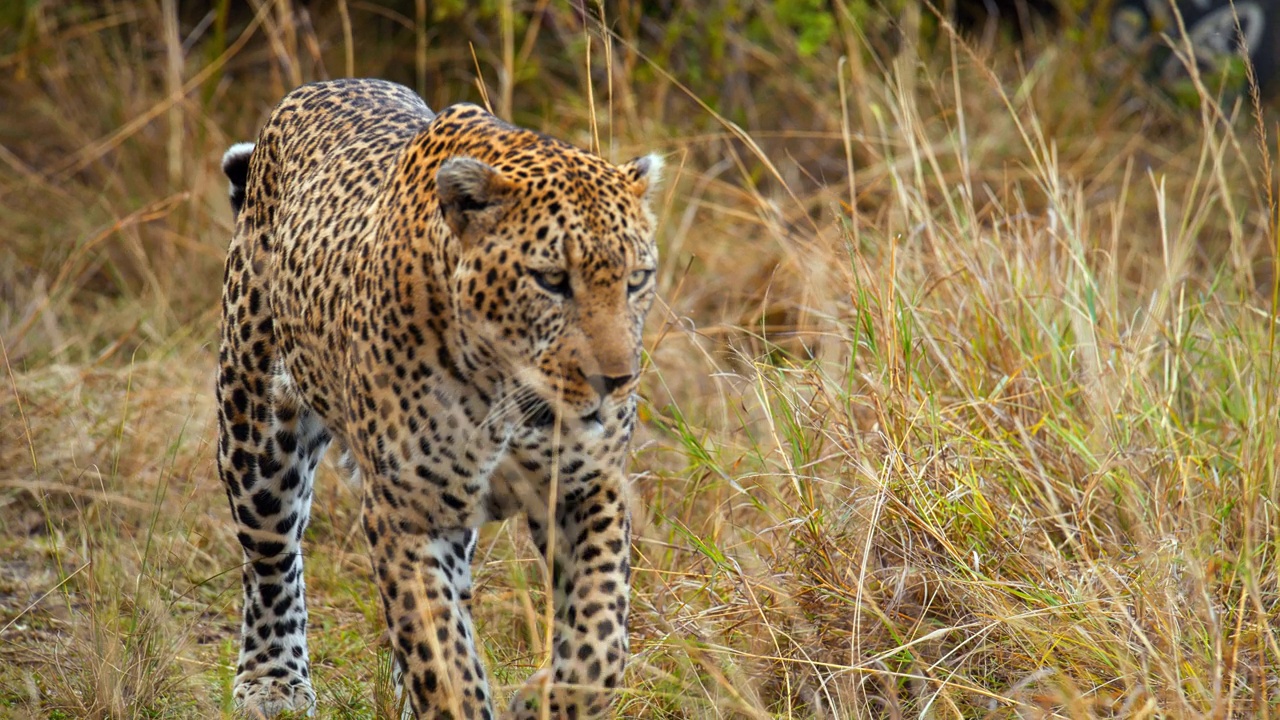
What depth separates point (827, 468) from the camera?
4367 millimetres

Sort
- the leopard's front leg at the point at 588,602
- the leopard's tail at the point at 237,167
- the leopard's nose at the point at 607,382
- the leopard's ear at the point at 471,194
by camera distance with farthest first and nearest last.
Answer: the leopard's tail at the point at 237,167 < the leopard's front leg at the point at 588,602 < the leopard's ear at the point at 471,194 < the leopard's nose at the point at 607,382

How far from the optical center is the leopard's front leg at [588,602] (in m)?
3.41

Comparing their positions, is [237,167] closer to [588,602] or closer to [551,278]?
[551,278]

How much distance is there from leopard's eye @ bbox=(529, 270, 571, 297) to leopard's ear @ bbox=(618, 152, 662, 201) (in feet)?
1.21

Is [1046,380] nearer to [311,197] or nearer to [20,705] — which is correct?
[311,197]

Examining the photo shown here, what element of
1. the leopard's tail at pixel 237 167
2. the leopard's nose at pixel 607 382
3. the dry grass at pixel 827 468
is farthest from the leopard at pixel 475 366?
the leopard's tail at pixel 237 167

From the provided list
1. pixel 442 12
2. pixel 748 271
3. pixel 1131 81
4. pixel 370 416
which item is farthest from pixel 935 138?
pixel 370 416

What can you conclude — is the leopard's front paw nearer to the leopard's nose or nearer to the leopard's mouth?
the leopard's mouth

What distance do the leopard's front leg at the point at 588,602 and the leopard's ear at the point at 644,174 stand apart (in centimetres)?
64

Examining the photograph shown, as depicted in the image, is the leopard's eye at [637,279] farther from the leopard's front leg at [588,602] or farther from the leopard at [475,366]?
the leopard's front leg at [588,602]

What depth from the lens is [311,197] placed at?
4.18m

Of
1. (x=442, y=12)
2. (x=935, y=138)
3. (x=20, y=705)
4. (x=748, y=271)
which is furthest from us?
(x=935, y=138)

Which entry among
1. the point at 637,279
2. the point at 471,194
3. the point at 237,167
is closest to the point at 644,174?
the point at 637,279

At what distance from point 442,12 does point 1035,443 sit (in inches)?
164
